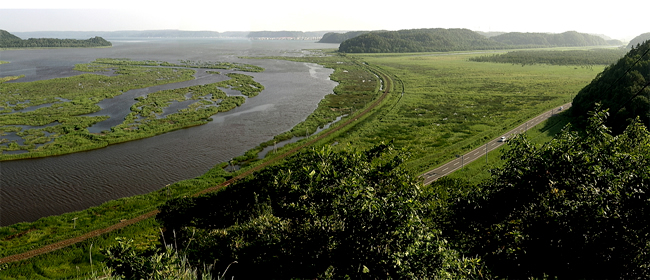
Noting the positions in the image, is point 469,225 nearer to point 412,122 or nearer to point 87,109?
point 412,122

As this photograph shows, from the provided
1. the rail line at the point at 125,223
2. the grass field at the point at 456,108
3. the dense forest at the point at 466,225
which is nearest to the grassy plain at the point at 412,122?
the grass field at the point at 456,108

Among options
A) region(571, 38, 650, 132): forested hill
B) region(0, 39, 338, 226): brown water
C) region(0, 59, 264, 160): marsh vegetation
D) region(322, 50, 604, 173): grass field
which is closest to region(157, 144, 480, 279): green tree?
region(0, 39, 338, 226): brown water

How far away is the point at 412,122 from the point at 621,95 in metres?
38.8

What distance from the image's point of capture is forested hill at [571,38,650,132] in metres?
58.2

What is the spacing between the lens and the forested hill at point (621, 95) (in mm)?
58219

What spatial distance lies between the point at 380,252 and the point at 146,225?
29565 millimetres

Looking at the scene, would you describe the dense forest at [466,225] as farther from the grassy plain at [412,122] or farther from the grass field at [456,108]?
the grass field at [456,108]

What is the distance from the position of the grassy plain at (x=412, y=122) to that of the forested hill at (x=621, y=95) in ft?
29.8

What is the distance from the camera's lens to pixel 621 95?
218 feet

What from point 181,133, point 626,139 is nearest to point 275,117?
point 181,133

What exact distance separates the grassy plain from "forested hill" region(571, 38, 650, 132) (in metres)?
9.07

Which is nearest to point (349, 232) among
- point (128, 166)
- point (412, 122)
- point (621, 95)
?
point (128, 166)

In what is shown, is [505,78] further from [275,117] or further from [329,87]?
[275,117]

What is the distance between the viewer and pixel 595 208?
14.7m
